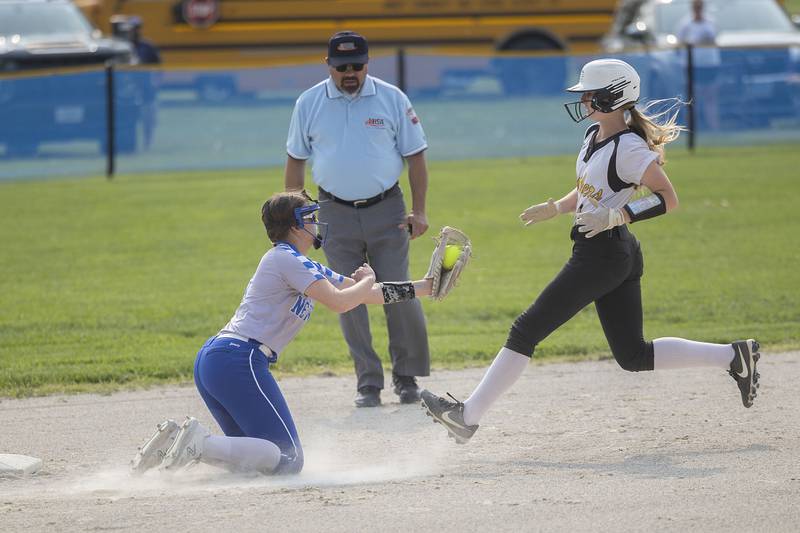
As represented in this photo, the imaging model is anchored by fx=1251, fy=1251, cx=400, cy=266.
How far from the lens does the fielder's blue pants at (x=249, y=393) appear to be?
593 cm

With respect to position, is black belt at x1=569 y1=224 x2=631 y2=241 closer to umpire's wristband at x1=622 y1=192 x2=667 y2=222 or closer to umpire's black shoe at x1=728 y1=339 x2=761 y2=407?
umpire's wristband at x1=622 y1=192 x2=667 y2=222

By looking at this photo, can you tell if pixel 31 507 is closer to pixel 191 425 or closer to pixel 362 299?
pixel 191 425

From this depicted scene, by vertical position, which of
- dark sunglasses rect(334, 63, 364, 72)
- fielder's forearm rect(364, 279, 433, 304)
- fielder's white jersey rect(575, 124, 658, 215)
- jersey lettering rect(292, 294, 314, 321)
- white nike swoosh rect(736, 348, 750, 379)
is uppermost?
dark sunglasses rect(334, 63, 364, 72)

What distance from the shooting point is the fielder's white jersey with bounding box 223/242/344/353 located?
5.94m

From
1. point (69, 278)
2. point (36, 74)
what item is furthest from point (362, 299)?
point (36, 74)

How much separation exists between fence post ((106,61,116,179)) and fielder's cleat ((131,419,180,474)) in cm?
1388

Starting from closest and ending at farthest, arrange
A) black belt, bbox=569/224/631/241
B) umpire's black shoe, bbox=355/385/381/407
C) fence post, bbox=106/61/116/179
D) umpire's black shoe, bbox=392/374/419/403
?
black belt, bbox=569/224/631/241 → umpire's black shoe, bbox=355/385/381/407 → umpire's black shoe, bbox=392/374/419/403 → fence post, bbox=106/61/116/179

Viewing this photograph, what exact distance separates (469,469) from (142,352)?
12.2 feet

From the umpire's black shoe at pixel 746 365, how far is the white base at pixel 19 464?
3564 millimetres

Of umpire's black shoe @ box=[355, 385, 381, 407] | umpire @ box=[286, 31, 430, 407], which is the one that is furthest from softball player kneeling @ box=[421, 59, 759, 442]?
umpire @ box=[286, 31, 430, 407]

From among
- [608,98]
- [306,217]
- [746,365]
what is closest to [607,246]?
[608,98]

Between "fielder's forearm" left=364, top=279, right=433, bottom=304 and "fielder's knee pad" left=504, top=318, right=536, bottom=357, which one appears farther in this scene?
"fielder's knee pad" left=504, top=318, right=536, bottom=357

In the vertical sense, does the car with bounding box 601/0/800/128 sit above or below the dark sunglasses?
below

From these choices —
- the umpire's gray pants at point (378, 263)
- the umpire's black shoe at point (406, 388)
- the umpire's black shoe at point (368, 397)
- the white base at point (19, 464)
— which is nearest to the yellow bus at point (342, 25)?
the umpire's gray pants at point (378, 263)
